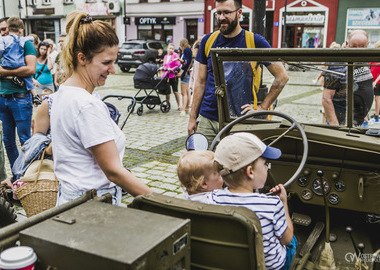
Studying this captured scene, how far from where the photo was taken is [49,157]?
3.84m

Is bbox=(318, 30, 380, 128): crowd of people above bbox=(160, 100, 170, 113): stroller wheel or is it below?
above

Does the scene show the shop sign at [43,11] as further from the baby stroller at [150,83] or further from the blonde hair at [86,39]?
the blonde hair at [86,39]

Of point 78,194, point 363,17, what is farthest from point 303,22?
point 78,194

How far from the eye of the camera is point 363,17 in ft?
85.7

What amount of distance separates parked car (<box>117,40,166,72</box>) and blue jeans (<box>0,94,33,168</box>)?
17393 mm

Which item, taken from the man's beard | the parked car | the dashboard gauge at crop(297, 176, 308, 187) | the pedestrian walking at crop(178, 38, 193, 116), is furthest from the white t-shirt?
the parked car

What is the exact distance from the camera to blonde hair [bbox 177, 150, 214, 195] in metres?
2.28

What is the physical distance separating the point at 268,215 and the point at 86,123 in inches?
39.1

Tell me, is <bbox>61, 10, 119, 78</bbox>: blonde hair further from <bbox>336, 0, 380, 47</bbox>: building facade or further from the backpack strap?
<bbox>336, 0, 380, 47</bbox>: building facade

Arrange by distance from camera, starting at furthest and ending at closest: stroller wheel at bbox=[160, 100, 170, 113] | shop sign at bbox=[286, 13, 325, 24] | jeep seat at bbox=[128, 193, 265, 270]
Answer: shop sign at bbox=[286, 13, 325, 24]
stroller wheel at bbox=[160, 100, 170, 113]
jeep seat at bbox=[128, 193, 265, 270]

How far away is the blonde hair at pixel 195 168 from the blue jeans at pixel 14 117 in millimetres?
3544

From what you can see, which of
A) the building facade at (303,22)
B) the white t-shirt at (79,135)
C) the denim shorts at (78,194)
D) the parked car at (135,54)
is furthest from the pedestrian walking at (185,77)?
the building facade at (303,22)

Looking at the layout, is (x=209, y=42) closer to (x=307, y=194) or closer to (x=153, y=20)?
(x=307, y=194)

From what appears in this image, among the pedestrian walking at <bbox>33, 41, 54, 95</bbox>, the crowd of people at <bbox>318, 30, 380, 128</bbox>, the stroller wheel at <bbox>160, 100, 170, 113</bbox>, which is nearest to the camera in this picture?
the crowd of people at <bbox>318, 30, 380, 128</bbox>
